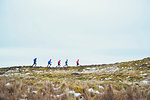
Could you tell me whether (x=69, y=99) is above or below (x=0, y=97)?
below

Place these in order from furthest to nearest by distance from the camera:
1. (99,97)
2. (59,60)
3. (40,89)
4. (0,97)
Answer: (59,60) → (40,89) → (99,97) → (0,97)

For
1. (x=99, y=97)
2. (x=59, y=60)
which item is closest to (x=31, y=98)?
(x=99, y=97)

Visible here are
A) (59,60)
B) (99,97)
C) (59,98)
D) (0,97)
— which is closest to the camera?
(0,97)

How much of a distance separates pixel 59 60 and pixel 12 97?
2860cm

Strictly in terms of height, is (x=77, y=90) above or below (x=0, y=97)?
below

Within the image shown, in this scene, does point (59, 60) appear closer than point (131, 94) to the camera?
No

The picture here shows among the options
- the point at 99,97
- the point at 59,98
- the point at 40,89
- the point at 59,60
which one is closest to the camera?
the point at 59,98

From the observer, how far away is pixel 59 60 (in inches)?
1267

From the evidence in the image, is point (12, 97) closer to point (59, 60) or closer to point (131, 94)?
point (131, 94)

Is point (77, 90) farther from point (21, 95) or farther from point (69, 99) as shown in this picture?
point (21, 95)

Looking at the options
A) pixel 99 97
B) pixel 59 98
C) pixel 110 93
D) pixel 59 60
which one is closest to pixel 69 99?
pixel 59 98

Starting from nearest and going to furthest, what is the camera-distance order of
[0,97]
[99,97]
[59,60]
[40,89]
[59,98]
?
[0,97], [59,98], [99,97], [40,89], [59,60]

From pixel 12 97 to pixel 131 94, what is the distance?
4729 mm

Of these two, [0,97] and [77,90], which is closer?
[0,97]
